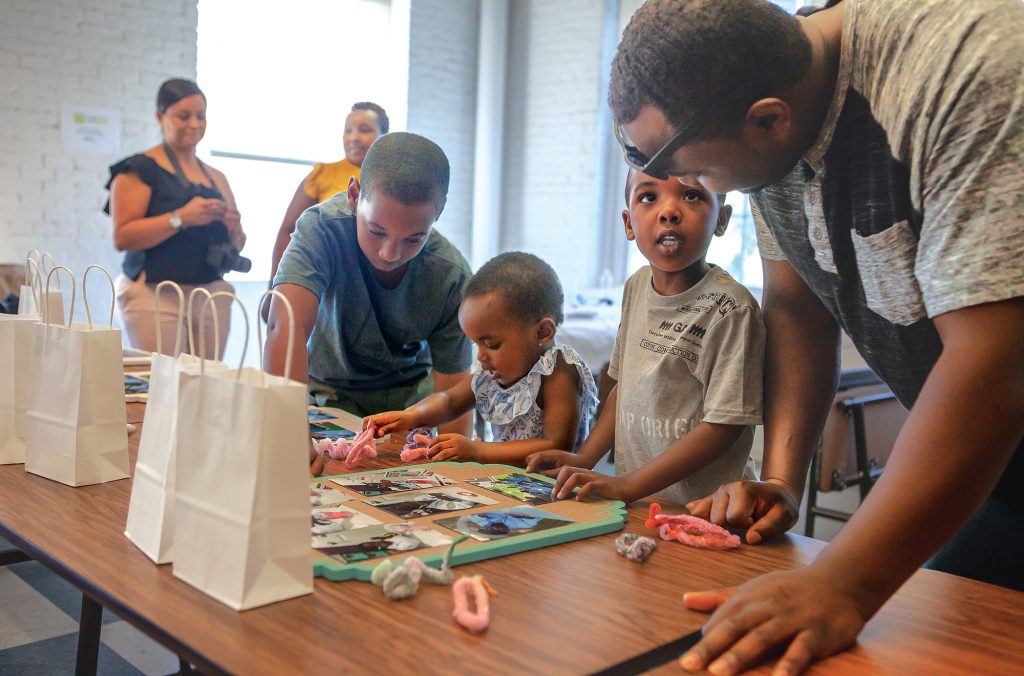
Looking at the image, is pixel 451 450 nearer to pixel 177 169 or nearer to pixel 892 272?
pixel 892 272

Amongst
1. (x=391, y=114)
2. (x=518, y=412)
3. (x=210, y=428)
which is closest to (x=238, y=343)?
(x=391, y=114)

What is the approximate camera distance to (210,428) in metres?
0.92

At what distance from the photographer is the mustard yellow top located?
159 inches

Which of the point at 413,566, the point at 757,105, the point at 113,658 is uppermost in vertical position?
the point at 757,105

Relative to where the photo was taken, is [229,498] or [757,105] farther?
[757,105]

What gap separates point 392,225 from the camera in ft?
5.96

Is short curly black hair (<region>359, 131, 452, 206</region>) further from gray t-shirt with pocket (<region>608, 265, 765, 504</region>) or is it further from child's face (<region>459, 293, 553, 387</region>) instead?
gray t-shirt with pocket (<region>608, 265, 765, 504</region>)

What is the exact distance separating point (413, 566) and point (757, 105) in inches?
24.1

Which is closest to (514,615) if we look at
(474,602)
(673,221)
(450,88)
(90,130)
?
(474,602)

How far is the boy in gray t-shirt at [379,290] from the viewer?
72.1 inches

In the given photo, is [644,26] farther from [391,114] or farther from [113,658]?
[391,114]

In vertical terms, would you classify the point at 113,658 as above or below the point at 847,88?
below

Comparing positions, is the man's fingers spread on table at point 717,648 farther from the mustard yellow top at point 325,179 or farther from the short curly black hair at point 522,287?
the mustard yellow top at point 325,179

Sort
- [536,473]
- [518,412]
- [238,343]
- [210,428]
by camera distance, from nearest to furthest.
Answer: [210,428], [536,473], [518,412], [238,343]
